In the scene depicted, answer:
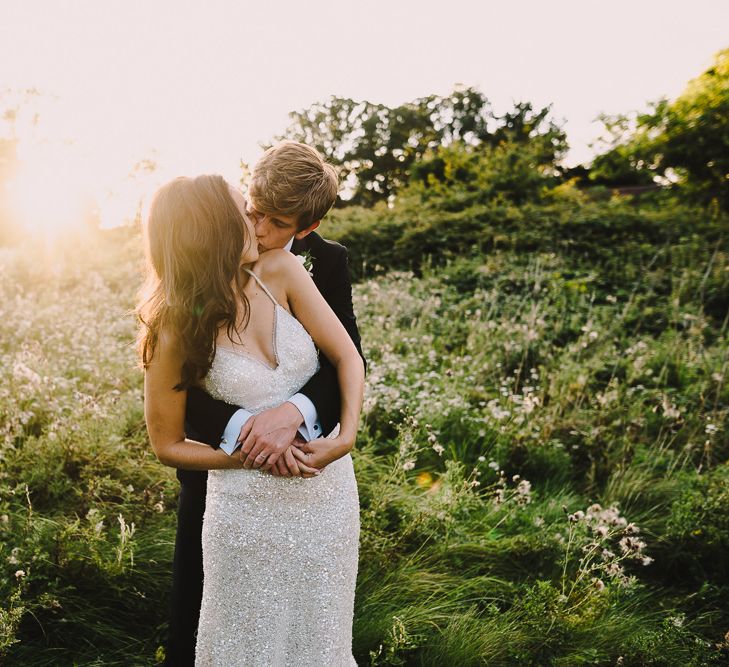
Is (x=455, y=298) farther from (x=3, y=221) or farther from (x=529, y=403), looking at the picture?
(x=3, y=221)

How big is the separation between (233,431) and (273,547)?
427mm

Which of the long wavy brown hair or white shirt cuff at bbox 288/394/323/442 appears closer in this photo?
the long wavy brown hair

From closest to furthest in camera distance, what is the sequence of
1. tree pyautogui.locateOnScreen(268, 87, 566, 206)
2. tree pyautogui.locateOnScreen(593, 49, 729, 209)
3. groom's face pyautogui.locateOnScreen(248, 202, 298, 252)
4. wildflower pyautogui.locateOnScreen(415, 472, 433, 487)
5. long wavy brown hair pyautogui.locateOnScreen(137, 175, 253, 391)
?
long wavy brown hair pyautogui.locateOnScreen(137, 175, 253, 391) → groom's face pyautogui.locateOnScreen(248, 202, 298, 252) → wildflower pyautogui.locateOnScreen(415, 472, 433, 487) → tree pyautogui.locateOnScreen(593, 49, 729, 209) → tree pyautogui.locateOnScreen(268, 87, 566, 206)

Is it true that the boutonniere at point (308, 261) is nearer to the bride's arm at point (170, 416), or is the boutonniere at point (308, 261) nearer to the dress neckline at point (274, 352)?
the dress neckline at point (274, 352)

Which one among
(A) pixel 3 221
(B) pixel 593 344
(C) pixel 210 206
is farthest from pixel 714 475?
(A) pixel 3 221

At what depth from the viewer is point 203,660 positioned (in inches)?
81.9

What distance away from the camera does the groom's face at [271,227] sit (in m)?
2.13

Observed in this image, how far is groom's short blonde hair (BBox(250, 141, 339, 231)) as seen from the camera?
2.14m

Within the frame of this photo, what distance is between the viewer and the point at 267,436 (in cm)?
189

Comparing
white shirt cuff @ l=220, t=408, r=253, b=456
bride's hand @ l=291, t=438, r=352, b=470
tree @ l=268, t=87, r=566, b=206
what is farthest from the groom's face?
tree @ l=268, t=87, r=566, b=206

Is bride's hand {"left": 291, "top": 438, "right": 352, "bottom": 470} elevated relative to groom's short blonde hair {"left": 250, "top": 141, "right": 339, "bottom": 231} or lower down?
lower down

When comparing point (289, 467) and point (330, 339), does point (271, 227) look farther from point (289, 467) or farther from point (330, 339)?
point (289, 467)

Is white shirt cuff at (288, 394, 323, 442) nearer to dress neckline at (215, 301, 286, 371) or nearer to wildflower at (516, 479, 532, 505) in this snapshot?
dress neckline at (215, 301, 286, 371)

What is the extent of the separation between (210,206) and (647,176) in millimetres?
10883
